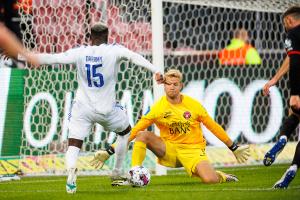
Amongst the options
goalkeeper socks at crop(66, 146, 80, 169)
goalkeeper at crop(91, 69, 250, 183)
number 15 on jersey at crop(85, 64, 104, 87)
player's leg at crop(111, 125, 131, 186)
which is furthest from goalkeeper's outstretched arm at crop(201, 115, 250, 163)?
goalkeeper socks at crop(66, 146, 80, 169)

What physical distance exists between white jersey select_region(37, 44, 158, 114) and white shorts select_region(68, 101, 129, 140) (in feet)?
0.22

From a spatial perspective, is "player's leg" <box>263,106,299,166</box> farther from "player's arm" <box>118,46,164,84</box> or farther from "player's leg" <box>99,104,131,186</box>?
"player's leg" <box>99,104,131,186</box>

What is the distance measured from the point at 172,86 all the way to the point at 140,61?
2.47ft

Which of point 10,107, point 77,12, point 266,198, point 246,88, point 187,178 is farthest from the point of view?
point 246,88

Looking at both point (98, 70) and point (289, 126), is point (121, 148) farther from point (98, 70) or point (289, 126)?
point (289, 126)

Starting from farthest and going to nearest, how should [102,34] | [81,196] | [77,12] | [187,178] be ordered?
[77,12] → [187,178] → [102,34] → [81,196]

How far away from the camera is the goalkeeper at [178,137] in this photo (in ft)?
32.9

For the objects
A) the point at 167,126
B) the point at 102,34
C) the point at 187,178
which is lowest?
the point at 187,178

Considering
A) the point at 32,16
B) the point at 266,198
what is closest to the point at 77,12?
the point at 32,16

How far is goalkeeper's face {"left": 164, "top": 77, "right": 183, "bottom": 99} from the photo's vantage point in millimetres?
10000

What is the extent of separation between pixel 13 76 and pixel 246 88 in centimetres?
381

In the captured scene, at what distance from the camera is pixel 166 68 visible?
44.7 ft

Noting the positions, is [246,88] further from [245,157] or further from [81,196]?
[81,196]

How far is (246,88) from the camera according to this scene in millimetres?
14055
